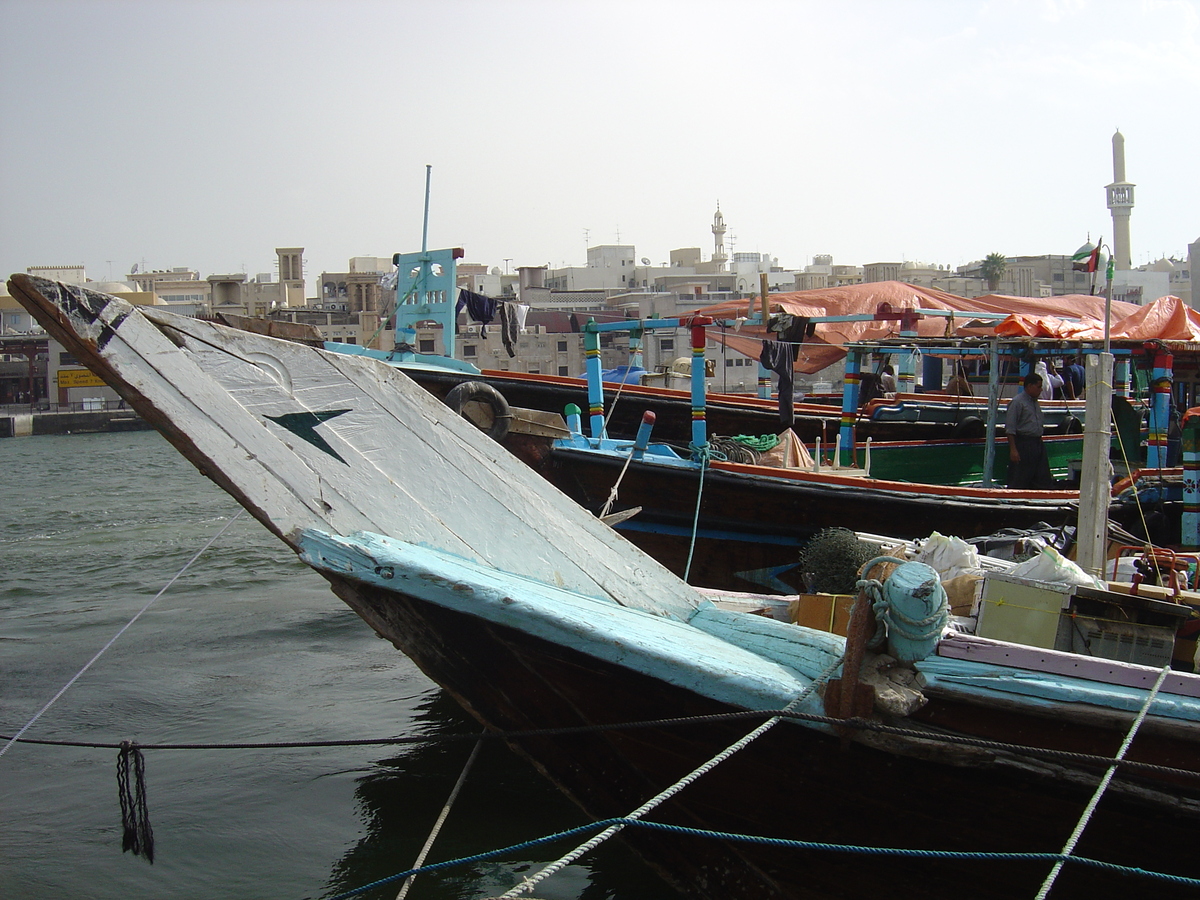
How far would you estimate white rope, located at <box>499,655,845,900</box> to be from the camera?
2439mm

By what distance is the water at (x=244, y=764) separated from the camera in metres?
5.23

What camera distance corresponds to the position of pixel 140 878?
5223mm

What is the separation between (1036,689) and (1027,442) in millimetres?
7046

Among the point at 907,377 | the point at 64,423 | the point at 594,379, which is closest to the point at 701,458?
the point at 594,379

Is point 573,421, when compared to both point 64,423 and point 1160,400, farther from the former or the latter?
point 64,423

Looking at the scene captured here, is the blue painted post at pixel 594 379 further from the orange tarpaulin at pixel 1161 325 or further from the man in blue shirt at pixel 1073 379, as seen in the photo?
Result: the man in blue shirt at pixel 1073 379

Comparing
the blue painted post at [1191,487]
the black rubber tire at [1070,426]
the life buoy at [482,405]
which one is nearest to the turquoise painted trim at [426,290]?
the life buoy at [482,405]

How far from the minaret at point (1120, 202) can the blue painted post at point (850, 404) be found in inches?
2400

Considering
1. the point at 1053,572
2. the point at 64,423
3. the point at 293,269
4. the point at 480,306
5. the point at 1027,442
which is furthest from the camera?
the point at 293,269

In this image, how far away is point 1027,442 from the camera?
9281 mm

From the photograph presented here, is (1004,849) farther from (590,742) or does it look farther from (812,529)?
(812,529)

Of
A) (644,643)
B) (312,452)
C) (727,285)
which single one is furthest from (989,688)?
(727,285)

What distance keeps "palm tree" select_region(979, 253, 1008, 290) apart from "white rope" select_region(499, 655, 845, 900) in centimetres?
6246

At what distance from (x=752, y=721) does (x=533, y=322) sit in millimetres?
54908
